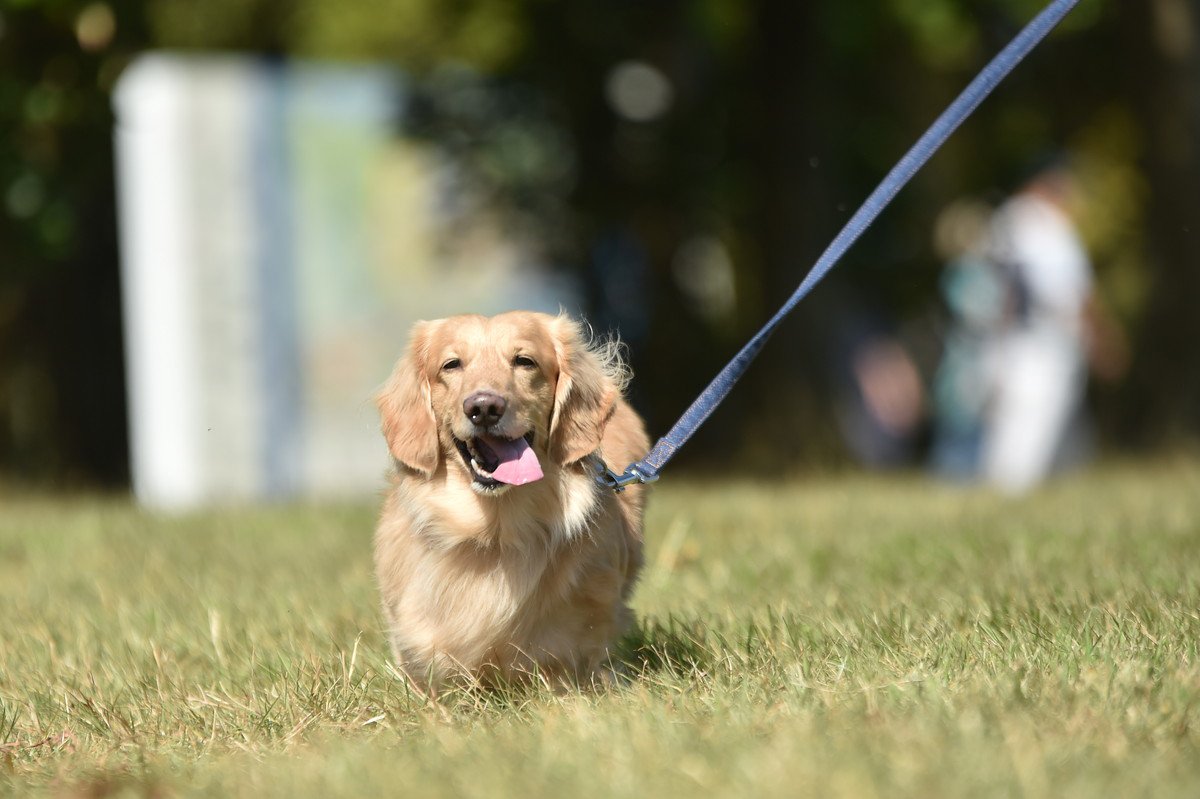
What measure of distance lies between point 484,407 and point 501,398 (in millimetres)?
56

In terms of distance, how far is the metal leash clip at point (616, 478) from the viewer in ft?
14.0

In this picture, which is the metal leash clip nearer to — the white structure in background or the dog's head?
the dog's head

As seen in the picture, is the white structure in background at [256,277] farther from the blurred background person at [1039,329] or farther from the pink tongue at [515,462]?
the pink tongue at [515,462]

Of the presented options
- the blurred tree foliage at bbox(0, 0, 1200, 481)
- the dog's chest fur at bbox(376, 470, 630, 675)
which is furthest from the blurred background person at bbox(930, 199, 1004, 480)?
the dog's chest fur at bbox(376, 470, 630, 675)

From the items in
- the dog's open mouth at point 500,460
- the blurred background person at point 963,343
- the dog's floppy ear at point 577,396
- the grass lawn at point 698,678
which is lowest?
the blurred background person at point 963,343

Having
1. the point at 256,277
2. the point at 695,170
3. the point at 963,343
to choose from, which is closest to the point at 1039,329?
the point at 695,170

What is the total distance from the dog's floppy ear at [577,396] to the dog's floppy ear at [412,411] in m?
0.33

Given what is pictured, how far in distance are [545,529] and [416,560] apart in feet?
1.18

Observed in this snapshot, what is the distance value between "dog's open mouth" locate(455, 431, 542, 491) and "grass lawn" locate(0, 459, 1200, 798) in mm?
543

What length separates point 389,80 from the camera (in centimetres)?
1456

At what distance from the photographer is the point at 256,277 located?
43.1 feet

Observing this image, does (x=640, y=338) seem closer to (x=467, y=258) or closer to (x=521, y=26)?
(x=467, y=258)

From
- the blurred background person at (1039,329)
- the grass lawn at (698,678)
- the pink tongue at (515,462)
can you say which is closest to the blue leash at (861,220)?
the pink tongue at (515,462)

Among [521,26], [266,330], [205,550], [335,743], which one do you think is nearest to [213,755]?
[335,743]
